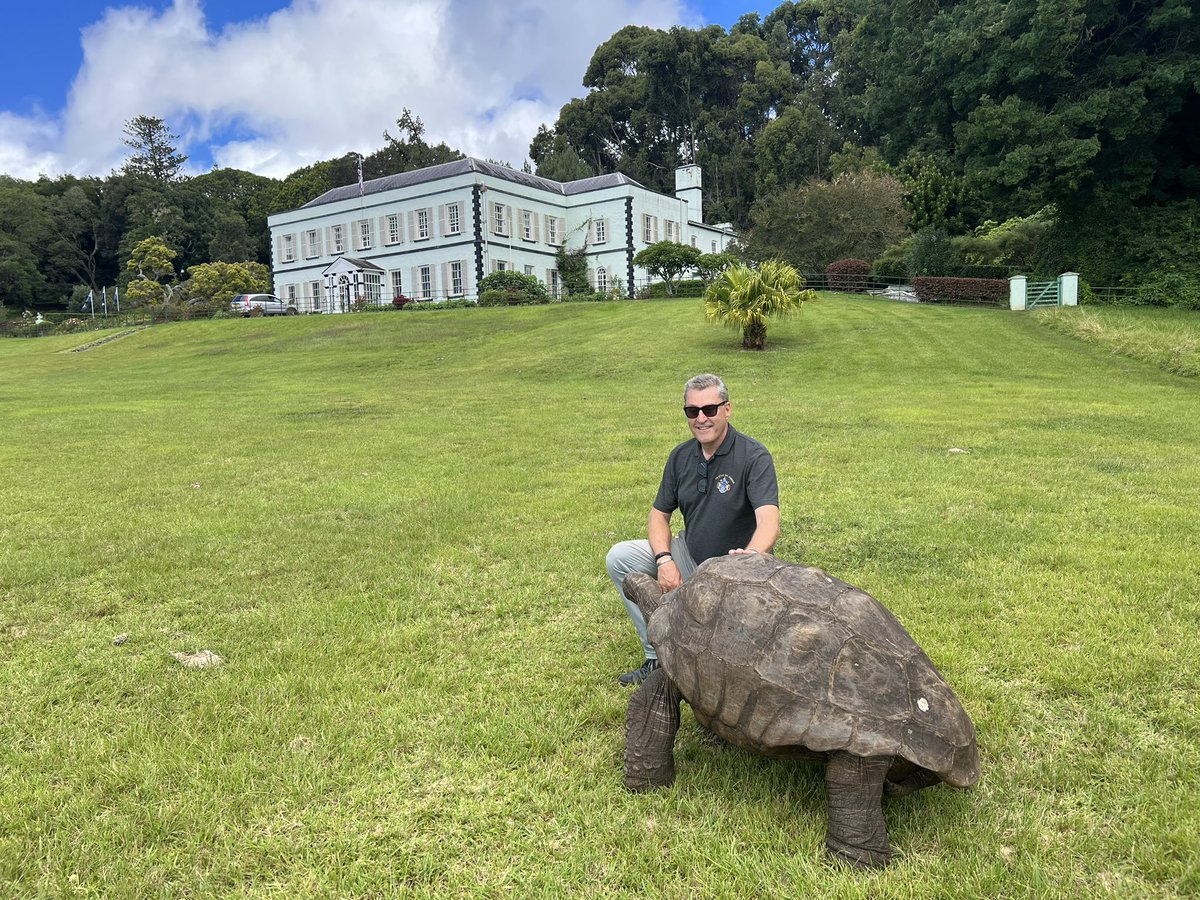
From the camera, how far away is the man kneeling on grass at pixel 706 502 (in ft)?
12.1

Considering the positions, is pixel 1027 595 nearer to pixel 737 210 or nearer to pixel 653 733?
pixel 653 733

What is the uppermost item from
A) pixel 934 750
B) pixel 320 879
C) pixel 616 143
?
pixel 616 143

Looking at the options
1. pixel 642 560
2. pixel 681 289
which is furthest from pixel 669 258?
pixel 642 560

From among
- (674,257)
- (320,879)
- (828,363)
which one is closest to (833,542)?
(320,879)

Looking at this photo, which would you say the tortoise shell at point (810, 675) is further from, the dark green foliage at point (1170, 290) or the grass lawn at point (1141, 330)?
the dark green foliage at point (1170, 290)

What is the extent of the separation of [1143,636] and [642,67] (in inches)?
3148

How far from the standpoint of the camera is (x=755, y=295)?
22016mm

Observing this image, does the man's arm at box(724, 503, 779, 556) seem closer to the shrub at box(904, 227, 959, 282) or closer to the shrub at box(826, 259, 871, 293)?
the shrub at box(904, 227, 959, 282)

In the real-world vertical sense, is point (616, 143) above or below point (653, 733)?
above

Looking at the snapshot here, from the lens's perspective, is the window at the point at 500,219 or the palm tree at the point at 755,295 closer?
the palm tree at the point at 755,295

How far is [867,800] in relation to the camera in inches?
103

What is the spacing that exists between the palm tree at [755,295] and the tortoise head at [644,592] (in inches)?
762

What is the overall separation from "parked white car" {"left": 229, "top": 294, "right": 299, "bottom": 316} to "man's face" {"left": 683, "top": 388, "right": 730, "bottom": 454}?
1809 inches

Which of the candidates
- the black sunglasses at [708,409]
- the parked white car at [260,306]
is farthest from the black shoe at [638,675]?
the parked white car at [260,306]
